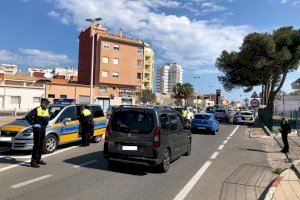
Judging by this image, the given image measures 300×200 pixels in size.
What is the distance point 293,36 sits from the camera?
42.7 meters

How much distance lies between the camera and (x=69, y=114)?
1421cm

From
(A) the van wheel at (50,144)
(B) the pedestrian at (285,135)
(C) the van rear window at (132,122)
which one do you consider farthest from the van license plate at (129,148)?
(B) the pedestrian at (285,135)

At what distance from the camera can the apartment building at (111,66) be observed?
63.2m

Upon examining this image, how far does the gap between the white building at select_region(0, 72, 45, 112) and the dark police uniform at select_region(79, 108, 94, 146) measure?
37159 millimetres

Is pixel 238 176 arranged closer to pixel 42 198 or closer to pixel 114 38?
pixel 42 198

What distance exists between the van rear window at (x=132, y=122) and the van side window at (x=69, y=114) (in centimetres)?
393

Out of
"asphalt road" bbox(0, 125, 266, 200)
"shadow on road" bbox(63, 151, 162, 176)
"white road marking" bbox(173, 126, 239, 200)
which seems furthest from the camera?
"shadow on road" bbox(63, 151, 162, 176)

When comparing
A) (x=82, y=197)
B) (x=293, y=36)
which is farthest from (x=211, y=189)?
(x=293, y=36)

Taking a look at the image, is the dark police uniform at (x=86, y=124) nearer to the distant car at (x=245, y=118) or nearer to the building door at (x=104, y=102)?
the distant car at (x=245, y=118)

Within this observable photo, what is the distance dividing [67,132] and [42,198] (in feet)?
23.3

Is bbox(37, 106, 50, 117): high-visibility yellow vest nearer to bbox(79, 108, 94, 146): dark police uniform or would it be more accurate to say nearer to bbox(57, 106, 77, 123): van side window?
bbox(57, 106, 77, 123): van side window

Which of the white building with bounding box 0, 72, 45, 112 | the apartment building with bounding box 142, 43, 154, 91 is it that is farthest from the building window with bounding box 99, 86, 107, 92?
the apartment building with bounding box 142, 43, 154, 91

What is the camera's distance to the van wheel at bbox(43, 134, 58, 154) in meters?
12.6

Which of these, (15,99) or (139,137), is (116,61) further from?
(139,137)
